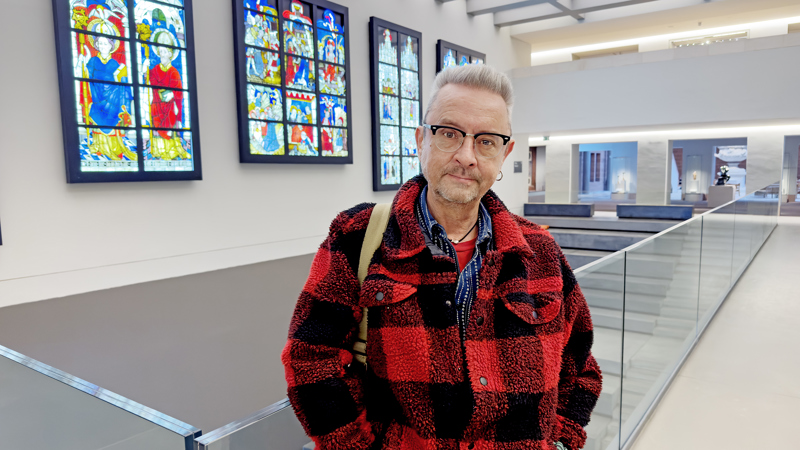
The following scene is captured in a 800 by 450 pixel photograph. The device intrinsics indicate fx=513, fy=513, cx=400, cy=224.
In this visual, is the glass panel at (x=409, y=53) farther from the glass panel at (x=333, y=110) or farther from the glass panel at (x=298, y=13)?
the glass panel at (x=298, y=13)

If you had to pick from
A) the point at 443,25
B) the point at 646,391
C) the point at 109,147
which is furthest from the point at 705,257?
the point at 443,25

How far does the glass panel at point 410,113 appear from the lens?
11.8m

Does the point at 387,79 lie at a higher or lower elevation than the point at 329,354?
higher

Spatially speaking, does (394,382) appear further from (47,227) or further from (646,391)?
(47,227)

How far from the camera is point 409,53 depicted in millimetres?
11766

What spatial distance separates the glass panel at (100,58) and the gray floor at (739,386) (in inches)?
266

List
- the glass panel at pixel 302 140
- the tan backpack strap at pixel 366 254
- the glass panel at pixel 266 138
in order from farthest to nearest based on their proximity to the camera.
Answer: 1. the glass panel at pixel 302 140
2. the glass panel at pixel 266 138
3. the tan backpack strap at pixel 366 254

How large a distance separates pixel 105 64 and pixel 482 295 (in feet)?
21.3

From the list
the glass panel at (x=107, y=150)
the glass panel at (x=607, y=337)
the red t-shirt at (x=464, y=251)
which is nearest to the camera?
the red t-shirt at (x=464, y=251)

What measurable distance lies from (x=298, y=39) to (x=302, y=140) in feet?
5.60

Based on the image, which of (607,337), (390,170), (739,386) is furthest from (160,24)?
(739,386)

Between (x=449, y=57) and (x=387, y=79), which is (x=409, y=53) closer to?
(x=387, y=79)

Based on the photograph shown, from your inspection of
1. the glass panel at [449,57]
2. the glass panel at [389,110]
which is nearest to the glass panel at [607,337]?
the glass panel at [389,110]

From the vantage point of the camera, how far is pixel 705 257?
6.04 m
